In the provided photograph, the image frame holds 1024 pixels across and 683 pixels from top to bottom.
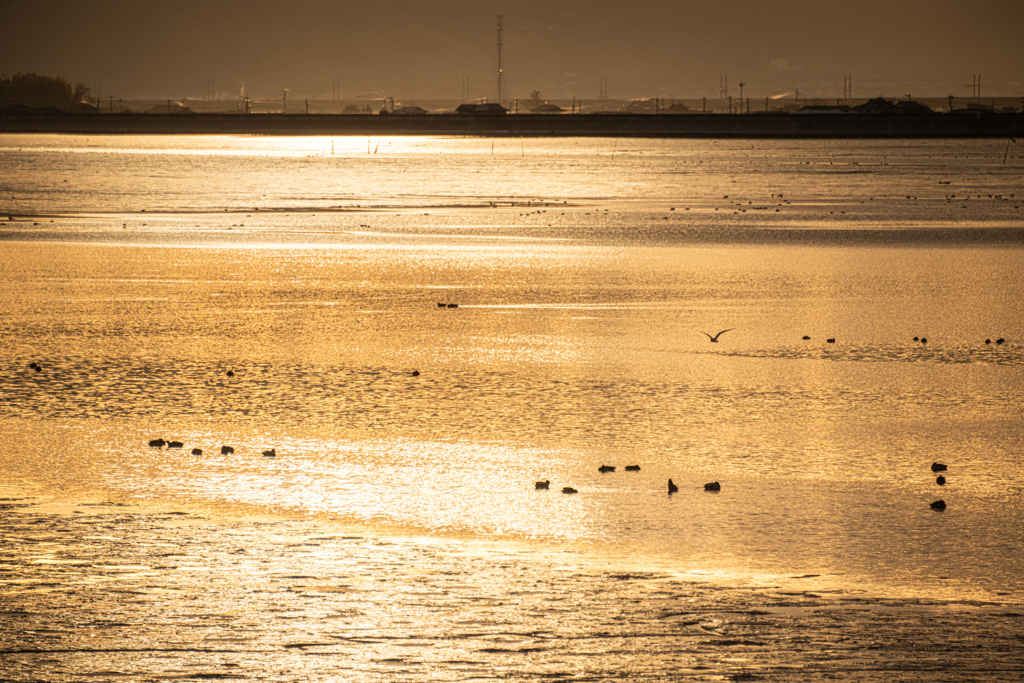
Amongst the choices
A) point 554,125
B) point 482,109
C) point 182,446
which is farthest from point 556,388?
point 482,109

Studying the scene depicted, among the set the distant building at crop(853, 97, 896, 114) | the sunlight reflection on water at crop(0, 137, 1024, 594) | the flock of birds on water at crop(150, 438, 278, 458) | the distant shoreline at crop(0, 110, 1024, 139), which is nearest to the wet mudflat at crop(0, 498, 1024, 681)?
the sunlight reflection on water at crop(0, 137, 1024, 594)

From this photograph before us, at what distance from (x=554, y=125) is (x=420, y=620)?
154 m

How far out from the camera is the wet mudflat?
512 cm

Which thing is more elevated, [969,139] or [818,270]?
[969,139]

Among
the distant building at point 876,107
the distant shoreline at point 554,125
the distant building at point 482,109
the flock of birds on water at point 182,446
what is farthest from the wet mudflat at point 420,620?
the distant building at point 482,109

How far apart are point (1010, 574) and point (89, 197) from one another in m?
39.9

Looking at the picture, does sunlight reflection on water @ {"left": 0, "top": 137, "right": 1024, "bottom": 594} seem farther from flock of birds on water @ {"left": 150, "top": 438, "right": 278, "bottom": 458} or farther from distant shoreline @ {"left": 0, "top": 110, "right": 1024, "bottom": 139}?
distant shoreline @ {"left": 0, "top": 110, "right": 1024, "bottom": 139}

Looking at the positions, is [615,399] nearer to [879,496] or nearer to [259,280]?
[879,496]

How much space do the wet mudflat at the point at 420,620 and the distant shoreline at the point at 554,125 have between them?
124541 millimetres

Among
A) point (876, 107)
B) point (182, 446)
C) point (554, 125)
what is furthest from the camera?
point (876, 107)

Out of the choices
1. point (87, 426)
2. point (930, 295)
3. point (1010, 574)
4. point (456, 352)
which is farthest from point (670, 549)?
point (930, 295)

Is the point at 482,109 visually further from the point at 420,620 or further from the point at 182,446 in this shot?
the point at 420,620

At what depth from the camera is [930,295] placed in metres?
17.2

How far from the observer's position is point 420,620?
5645 millimetres
